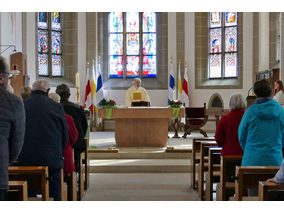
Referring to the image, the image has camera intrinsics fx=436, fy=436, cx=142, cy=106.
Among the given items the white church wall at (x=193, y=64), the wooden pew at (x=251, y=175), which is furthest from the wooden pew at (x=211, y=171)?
the white church wall at (x=193, y=64)

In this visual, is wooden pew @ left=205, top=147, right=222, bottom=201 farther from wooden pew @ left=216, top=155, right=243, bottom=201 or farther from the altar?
the altar

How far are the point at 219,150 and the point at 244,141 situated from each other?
1.23 metres

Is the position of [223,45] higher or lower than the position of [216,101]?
higher

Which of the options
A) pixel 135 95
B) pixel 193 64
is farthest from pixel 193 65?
pixel 135 95

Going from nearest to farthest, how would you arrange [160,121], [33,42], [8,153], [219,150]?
[8,153]
[219,150]
[160,121]
[33,42]

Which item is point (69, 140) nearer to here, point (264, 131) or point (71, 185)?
point (71, 185)

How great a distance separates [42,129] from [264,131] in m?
2.02

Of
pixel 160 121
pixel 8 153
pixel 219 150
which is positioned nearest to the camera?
pixel 8 153

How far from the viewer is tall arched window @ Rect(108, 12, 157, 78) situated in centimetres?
1570

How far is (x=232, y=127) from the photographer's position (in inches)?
185

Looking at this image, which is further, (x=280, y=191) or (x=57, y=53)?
(x=57, y=53)

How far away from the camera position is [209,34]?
15.2 m
